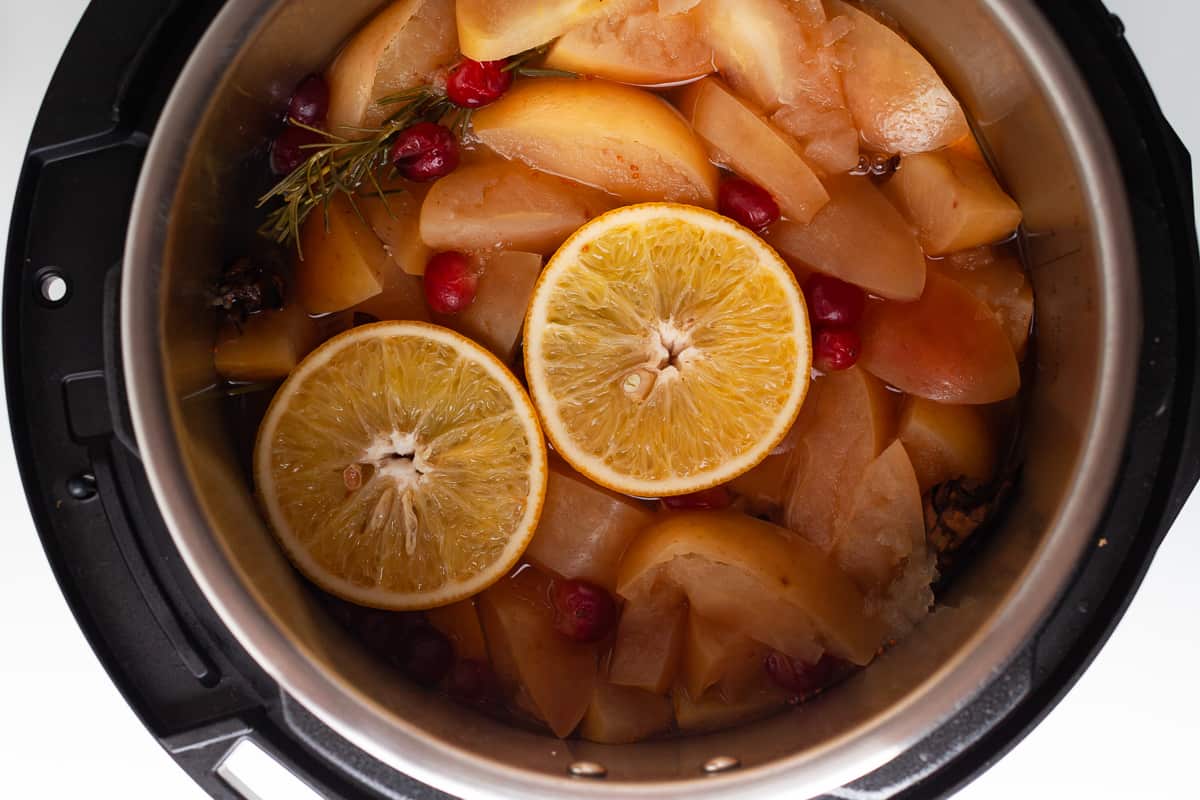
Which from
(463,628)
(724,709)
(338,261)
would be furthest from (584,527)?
(338,261)

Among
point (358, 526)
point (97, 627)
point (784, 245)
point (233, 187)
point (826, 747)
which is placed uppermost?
point (784, 245)

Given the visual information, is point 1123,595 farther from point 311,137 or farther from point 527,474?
point 311,137

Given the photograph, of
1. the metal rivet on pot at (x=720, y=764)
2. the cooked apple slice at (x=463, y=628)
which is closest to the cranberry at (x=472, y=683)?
the cooked apple slice at (x=463, y=628)

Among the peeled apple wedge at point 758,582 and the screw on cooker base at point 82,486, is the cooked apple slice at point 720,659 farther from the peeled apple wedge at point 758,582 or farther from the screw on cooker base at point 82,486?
the screw on cooker base at point 82,486

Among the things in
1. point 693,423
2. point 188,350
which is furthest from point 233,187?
point 693,423

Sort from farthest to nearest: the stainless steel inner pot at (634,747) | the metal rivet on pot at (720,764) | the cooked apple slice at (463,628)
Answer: the cooked apple slice at (463,628), the metal rivet on pot at (720,764), the stainless steel inner pot at (634,747)

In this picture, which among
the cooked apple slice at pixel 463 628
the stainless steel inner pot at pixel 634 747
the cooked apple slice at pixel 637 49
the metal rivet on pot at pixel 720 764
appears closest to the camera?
the stainless steel inner pot at pixel 634 747
